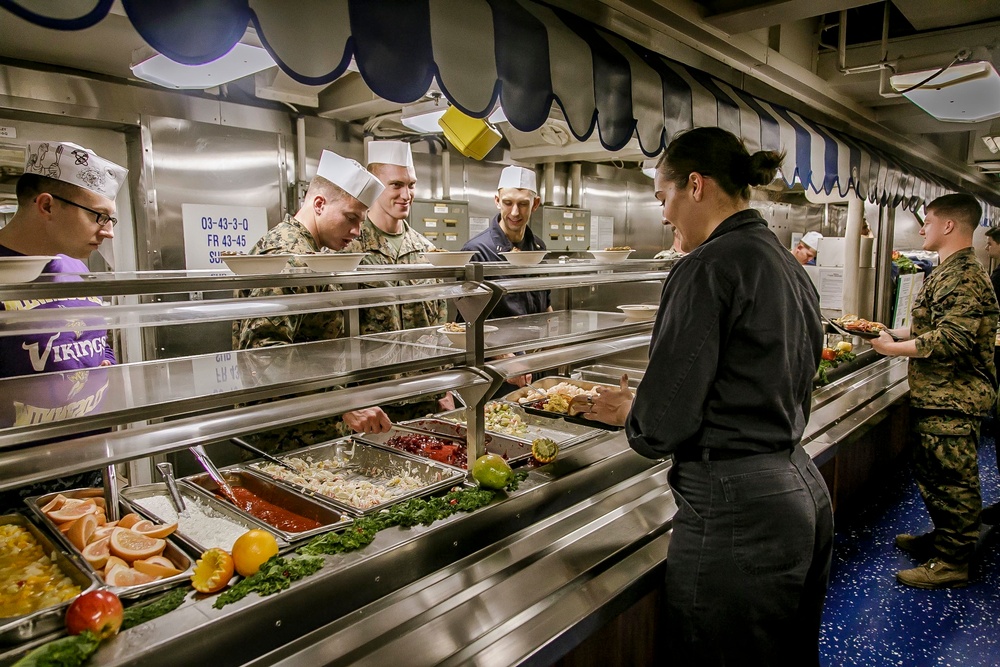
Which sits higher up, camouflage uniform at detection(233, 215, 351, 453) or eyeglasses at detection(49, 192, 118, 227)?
eyeglasses at detection(49, 192, 118, 227)

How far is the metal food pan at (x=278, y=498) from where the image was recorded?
1.89m

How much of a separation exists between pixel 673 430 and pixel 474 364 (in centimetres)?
72

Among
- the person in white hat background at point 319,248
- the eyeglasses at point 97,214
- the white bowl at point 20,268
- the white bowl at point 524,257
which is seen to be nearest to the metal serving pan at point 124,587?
the white bowl at point 20,268

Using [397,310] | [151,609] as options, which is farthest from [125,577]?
[397,310]

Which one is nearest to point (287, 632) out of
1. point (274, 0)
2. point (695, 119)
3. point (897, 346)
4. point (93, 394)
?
point (93, 394)

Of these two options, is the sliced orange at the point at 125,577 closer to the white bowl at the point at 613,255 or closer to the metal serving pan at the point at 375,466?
the metal serving pan at the point at 375,466

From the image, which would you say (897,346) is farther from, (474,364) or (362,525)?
(362,525)

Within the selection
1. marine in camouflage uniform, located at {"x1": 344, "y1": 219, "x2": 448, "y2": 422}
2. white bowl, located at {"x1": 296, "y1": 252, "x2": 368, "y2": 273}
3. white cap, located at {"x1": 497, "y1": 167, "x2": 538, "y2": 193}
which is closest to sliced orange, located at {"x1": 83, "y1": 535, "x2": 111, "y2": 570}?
white bowl, located at {"x1": 296, "y1": 252, "x2": 368, "y2": 273}

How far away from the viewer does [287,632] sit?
1.58 meters

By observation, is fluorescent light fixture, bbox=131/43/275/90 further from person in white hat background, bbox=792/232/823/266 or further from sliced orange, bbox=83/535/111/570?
person in white hat background, bbox=792/232/823/266

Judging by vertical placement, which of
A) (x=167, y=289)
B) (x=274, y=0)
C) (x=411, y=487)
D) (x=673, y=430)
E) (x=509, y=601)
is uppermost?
(x=274, y=0)

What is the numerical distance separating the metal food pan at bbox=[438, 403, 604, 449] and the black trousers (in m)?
0.91

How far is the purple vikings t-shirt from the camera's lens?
146 centimetres

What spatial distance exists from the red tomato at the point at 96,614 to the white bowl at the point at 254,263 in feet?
2.76
